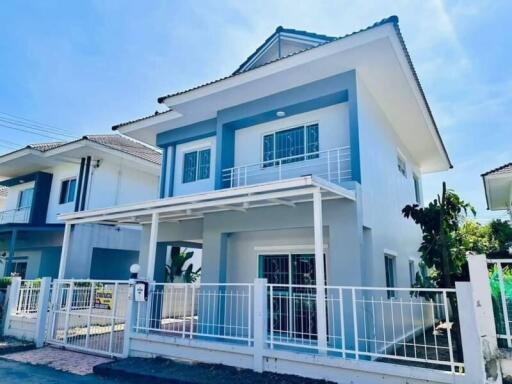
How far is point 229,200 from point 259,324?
291 cm

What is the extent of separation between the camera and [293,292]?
364 inches

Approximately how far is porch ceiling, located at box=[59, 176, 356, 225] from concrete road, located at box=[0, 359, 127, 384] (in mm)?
4084

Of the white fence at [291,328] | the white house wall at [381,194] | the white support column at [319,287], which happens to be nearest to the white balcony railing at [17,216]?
the white fence at [291,328]

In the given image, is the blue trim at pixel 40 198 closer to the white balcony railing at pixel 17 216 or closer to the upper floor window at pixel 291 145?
the white balcony railing at pixel 17 216

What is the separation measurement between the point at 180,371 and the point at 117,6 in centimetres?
1019

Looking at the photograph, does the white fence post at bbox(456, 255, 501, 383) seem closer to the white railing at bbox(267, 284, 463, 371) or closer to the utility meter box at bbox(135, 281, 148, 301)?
the white railing at bbox(267, 284, 463, 371)

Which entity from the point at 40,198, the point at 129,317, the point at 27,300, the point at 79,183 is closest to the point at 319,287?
the point at 129,317

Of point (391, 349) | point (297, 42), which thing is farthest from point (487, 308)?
point (297, 42)

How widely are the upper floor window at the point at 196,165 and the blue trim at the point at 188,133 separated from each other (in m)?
0.55

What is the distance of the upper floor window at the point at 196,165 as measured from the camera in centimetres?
1237

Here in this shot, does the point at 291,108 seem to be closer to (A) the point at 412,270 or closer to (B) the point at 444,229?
(B) the point at 444,229

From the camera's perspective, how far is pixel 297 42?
11.5 metres

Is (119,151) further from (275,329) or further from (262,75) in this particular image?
(275,329)

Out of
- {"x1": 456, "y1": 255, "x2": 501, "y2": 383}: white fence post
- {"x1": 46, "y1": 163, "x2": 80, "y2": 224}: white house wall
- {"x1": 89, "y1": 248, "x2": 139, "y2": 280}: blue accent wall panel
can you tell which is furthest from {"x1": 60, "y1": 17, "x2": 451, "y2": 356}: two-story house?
{"x1": 46, "y1": 163, "x2": 80, "y2": 224}: white house wall
